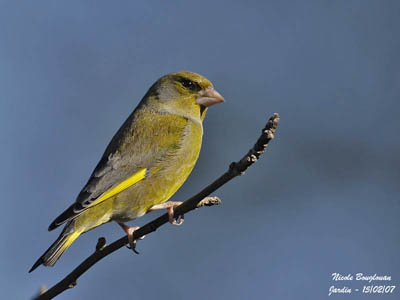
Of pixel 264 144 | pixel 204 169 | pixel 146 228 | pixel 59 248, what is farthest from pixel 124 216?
pixel 264 144

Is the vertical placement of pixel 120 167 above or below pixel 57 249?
above

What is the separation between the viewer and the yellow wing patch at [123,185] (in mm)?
3775

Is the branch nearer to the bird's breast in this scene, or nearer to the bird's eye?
the bird's breast

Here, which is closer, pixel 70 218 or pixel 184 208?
pixel 184 208

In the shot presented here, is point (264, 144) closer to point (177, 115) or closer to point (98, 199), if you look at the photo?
point (98, 199)

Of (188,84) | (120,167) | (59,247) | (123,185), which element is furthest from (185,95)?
(59,247)

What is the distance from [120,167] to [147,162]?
23 cm

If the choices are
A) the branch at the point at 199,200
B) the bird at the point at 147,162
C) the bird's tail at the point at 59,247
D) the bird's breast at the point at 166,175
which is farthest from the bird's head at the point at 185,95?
the branch at the point at 199,200

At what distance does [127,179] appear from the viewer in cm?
396

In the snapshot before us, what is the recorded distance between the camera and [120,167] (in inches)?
159

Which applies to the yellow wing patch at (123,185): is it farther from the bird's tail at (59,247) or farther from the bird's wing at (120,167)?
the bird's tail at (59,247)

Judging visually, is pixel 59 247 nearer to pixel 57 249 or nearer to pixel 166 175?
pixel 57 249

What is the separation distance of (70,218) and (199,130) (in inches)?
55.5

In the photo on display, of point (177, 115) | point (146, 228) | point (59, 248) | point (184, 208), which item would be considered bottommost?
point (59, 248)
